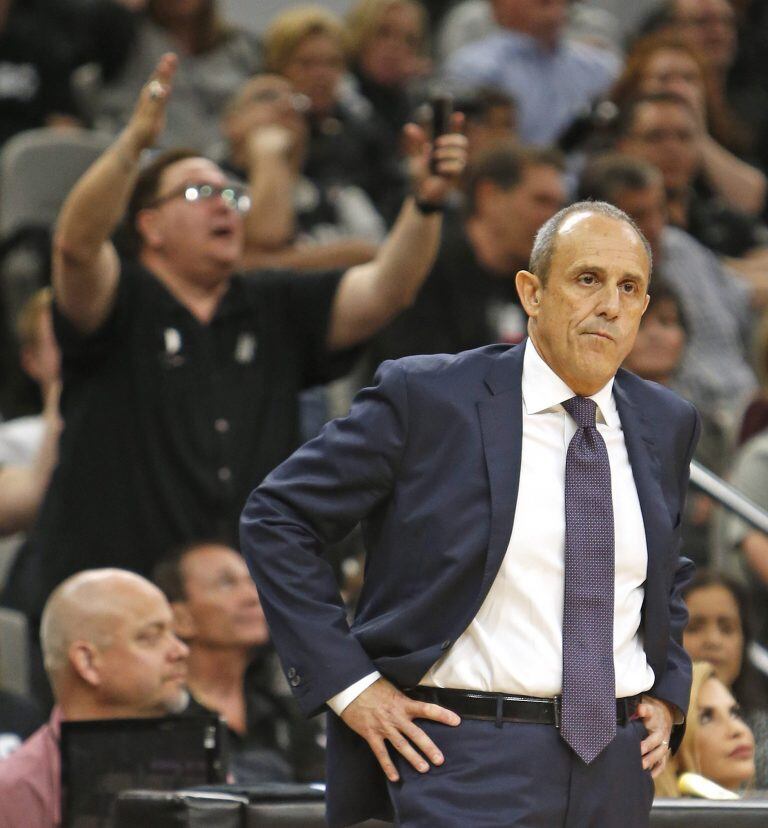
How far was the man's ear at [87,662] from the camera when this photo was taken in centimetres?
419

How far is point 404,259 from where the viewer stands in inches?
190

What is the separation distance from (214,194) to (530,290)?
248 cm

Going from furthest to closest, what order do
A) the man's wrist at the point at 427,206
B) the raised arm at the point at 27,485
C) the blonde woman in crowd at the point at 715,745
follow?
the raised arm at the point at 27,485 < the man's wrist at the point at 427,206 < the blonde woman in crowd at the point at 715,745

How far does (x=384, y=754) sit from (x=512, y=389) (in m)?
0.58

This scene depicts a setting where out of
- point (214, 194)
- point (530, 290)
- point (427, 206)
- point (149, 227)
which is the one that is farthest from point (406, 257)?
point (530, 290)

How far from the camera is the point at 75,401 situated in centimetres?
484

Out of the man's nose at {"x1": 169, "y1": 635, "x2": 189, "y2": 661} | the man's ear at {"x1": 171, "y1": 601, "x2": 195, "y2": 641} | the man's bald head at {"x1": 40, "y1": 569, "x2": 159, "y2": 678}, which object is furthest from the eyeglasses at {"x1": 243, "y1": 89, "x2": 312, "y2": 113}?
the man's nose at {"x1": 169, "y1": 635, "x2": 189, "y2": 661}

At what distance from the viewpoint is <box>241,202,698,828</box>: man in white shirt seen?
251 cm

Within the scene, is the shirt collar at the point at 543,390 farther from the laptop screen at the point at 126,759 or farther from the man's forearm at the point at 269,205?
the man's forearm at the point at 269,205

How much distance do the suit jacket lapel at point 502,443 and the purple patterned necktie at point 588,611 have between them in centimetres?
9

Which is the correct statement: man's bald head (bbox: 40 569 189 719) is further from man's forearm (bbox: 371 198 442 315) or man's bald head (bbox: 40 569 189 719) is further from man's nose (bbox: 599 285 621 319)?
man's nose (bbox: 599 285 621 319)

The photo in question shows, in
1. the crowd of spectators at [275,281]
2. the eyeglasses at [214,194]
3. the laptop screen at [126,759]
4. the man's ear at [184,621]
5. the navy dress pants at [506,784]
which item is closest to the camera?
the navy dress pants at [506,784]

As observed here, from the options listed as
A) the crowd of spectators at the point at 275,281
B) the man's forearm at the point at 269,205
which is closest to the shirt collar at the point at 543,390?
the crowd of spectators at the point at 275,281

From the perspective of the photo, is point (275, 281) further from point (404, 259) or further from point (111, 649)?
point (111, 649)
